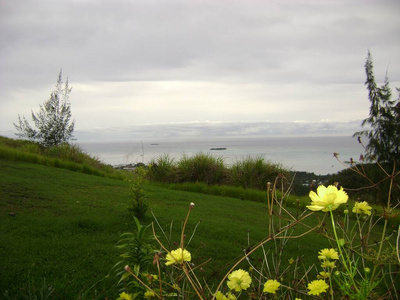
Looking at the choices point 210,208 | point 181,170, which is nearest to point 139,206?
point 210,208

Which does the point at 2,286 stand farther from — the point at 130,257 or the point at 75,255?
the point at 130,257

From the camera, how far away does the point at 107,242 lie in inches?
160

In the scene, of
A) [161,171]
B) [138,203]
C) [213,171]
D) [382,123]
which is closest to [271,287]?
[138,203]

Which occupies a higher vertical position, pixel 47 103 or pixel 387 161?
pixel 47 103

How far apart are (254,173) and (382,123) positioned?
1847cm

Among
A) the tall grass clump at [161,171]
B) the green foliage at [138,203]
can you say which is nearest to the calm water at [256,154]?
the tall grass clump at [161,171]

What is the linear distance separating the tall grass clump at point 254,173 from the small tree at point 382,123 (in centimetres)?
1595

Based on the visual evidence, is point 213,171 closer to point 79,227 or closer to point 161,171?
point 161,171

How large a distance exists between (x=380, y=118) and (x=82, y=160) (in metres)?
22.4

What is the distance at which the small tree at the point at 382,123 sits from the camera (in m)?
24.4

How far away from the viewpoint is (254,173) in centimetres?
1109

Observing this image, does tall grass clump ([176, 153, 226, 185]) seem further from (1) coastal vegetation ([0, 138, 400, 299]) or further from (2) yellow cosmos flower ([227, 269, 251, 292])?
(2) yellow cosmos flower ([227, 269, 251, 292])

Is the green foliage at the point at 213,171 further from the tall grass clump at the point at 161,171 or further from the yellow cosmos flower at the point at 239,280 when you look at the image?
the yellow cosmos flower at the point at 239,280

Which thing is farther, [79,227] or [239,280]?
[79,227]
